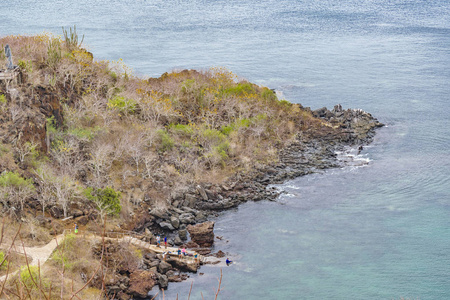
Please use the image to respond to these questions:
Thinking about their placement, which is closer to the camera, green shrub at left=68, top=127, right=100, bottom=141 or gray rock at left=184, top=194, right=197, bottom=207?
gray rock at left=184, top=194, right=197, bottom=207

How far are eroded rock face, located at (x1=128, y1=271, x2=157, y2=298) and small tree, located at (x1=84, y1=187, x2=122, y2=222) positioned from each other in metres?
9.19

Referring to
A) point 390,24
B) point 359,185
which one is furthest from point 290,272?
point 390,24

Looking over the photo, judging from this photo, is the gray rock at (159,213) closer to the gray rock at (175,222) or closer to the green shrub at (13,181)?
the gray rock at (175,222)

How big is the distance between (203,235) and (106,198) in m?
10.3

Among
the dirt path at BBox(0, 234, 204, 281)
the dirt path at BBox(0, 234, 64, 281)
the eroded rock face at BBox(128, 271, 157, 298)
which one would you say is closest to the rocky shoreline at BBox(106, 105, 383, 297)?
the eroded rock face at BBox(128, 271, 157, 298)

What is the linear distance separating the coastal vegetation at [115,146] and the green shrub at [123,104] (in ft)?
0.50

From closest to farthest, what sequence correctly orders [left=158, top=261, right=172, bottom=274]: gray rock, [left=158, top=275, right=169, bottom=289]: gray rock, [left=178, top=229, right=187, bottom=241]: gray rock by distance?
[left=158, top=275, right=169, bottom=289]: gray rock → [left=158, top=261, right=172, bottom=274]: gray rock → [left=178, top=229, right=187, bottom=241]: gray rock

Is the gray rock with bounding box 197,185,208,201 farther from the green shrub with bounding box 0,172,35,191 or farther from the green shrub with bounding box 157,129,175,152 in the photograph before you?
the green shrub with bounding box 0,172,35,191

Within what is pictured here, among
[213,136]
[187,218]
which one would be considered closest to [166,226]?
[187,218]

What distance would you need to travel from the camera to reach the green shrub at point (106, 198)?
5069 cm

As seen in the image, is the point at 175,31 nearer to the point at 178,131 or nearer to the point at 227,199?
the point at 178,131

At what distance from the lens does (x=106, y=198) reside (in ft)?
167

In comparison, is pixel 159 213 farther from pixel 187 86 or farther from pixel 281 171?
pixel 187 86

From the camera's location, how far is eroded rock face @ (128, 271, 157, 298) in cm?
4191
